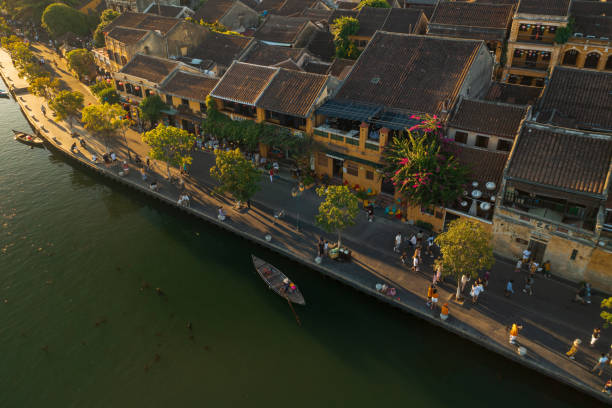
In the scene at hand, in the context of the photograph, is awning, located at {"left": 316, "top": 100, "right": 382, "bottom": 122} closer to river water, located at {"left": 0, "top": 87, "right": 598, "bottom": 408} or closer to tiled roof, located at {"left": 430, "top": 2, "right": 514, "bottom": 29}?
river water, located at {"left": 0, "top": 87, "right": 598, "bottom": 408}

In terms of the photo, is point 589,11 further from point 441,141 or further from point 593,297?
point 593,297

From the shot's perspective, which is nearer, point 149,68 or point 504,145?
point 504,145

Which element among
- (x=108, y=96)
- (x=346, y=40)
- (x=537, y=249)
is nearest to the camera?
(x=537, y=249)

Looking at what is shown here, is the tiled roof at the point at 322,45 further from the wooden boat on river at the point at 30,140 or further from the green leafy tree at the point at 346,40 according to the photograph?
the wooden boat on river at the point at 30,140

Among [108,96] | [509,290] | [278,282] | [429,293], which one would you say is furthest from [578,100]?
[108,96]

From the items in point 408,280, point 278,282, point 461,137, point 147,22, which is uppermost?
point 147,22

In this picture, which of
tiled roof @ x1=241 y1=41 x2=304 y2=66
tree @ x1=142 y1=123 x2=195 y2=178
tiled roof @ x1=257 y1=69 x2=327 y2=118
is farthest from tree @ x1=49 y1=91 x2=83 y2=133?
tiled roof @ x1=257 y1=69 x2=327 y2=118

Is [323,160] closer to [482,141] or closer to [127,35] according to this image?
[482,141]
